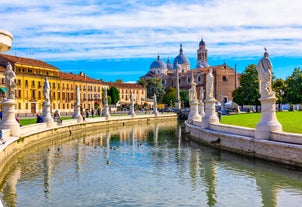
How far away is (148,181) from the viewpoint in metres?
15.5

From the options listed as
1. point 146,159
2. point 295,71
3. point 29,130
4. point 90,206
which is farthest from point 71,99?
point 90,206

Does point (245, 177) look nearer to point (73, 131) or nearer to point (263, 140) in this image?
point (263, 140)

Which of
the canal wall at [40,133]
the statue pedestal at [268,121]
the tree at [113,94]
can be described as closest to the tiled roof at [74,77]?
the tree at [113,94]

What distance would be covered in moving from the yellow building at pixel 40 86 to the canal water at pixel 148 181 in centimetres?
5659

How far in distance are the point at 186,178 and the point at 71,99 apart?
8979 cm

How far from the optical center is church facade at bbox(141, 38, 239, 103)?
144 metres

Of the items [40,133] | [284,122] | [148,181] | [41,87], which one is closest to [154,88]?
[41,87]

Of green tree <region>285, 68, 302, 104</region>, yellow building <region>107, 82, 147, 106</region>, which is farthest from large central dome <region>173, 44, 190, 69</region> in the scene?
green tree <region>285, 68, 302, 104</region>

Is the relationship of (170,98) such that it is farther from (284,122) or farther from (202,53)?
(284,122)

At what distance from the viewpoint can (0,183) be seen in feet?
49.7

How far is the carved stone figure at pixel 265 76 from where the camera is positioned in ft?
63.2

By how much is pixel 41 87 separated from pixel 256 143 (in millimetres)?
77672

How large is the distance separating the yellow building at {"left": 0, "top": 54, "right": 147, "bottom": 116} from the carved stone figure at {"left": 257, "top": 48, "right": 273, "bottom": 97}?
2249 inches

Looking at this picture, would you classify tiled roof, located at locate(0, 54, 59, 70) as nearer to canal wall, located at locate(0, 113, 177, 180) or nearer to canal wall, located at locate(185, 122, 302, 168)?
canal wall, located at locate(0, 113, 177, 180)
